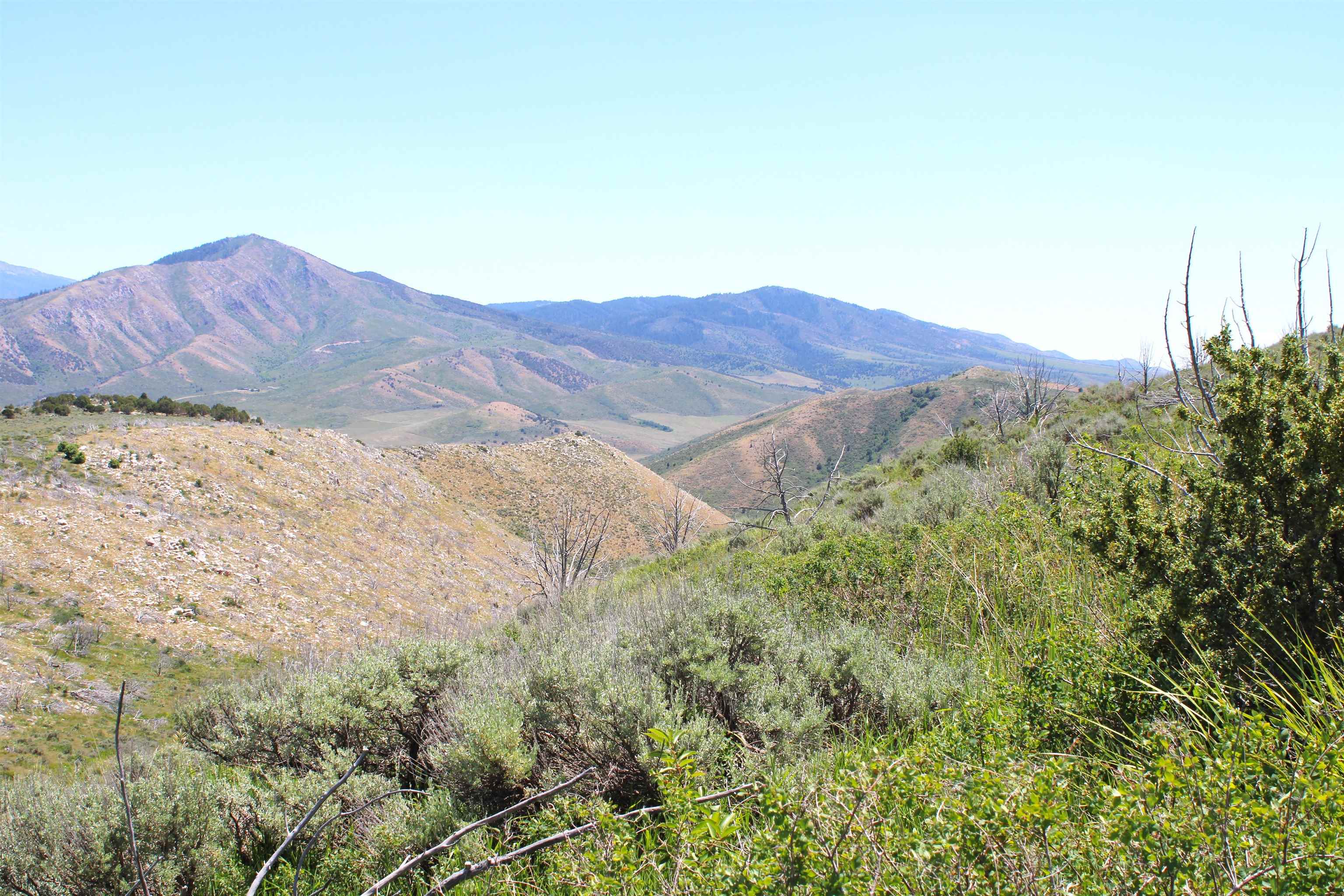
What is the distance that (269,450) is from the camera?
32.1m

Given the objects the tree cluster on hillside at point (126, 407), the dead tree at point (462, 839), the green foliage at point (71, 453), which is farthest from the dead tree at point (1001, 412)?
the tree cluster on hillside at point (126, 407)

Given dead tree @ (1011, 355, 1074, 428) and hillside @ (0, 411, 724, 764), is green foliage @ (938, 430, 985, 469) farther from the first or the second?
hillside @ (0, 411, 724, 764)

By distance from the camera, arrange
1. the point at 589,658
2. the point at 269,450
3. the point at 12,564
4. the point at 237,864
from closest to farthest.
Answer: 1. the point at 237,864
2. the point at 589,658
3. the point at 12,564
4. the point at 269,450

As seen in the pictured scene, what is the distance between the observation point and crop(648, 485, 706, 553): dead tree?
2491 centimetres

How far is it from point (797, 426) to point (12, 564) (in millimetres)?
107806

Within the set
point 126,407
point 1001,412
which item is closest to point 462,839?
point 1001,412

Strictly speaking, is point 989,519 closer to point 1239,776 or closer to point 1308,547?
point 1308,547

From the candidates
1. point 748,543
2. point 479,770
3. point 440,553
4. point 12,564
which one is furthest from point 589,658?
point 440,553

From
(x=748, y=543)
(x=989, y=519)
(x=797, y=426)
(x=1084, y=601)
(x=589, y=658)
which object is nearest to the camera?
(x=589, y=658)

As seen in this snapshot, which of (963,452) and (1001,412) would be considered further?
(1001,412)

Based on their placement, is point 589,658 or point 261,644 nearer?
point 589,658

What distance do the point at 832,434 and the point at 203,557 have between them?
334ft

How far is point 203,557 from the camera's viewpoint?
22875 millimetres

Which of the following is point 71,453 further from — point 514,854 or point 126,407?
point 514,854
